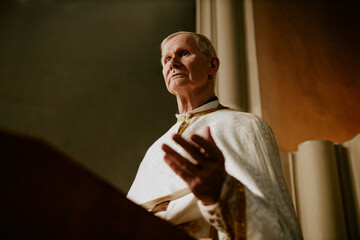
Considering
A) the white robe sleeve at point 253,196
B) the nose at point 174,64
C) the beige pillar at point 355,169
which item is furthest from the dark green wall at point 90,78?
the white robe sleeve at point 253,196

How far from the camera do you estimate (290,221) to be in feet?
4.06

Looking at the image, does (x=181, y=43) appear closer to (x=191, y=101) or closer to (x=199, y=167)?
(x=191, y=101)

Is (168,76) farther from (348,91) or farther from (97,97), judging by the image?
(348,91)

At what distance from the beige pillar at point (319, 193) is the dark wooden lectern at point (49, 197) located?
1.90m

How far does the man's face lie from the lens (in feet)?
6.69

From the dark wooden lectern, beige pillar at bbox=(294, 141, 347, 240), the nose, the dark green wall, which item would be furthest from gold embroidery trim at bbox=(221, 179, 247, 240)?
the dark green wall

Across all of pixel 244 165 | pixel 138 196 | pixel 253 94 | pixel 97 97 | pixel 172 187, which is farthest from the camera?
pixel 97 97

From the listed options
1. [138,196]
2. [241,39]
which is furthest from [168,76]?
[241,39]

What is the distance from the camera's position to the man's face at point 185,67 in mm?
2039

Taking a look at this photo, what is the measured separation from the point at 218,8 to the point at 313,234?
7.18ft

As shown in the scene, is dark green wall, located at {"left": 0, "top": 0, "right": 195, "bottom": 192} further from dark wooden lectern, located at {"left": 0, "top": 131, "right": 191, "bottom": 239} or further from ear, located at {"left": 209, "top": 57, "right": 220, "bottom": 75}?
dark wooden lectern, located at {"left": 0, "top": 131, "right": 191, "bottom": 239}

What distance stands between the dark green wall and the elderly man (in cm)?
129

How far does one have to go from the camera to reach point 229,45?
10.2 ft

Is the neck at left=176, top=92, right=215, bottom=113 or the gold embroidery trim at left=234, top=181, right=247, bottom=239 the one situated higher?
the neck at left=176, top=92, right=215, bottom=113
